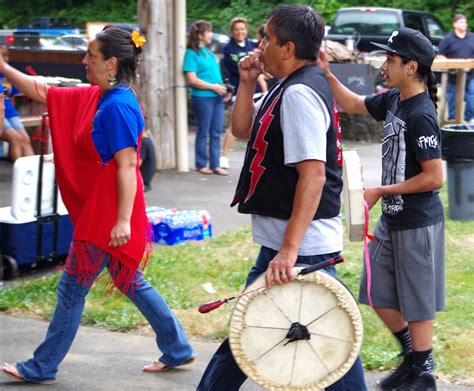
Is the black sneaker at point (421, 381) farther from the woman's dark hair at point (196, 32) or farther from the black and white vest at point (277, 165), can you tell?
the woman's dark hair at point (196, 32)

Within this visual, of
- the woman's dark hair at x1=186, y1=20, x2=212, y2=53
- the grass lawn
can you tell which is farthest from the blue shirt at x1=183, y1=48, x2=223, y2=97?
the grass lawn

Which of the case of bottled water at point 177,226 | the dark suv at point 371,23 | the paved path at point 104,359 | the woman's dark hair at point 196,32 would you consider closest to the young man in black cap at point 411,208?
the paved path at point 104,359

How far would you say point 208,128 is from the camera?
11797mm

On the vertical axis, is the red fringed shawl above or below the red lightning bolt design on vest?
below

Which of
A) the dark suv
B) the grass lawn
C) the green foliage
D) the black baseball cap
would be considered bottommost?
the green foliage

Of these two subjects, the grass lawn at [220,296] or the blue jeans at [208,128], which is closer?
the grass lawn at [220,296]

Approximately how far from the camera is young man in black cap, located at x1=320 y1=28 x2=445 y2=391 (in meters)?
4.54

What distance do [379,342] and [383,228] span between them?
1082mm

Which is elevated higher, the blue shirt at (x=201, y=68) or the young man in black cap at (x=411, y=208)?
the young man in black cap at (x=411, y=208)

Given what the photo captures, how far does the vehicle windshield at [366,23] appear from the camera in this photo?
23.7m

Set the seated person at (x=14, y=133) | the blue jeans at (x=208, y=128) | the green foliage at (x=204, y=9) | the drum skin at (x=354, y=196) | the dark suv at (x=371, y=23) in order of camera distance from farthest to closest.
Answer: the green foliage at (x=204, y=9), the dark suv at (x=371, y=23), the blue jeans at (x=208, y=128), the seated person at (x=14, y=133), the drum skin at (x=354, y=196)

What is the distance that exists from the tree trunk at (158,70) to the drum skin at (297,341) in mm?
7740

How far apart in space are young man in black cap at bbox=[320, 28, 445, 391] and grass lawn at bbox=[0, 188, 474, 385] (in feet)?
1.73

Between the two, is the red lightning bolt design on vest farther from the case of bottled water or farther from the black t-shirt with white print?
the case of bottled water
